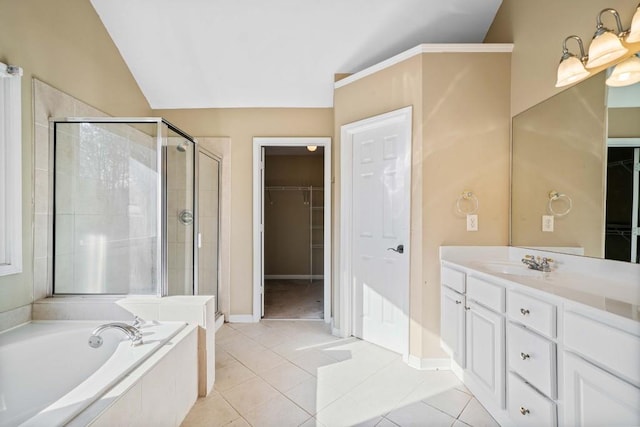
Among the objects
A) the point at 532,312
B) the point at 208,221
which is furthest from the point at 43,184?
the point at 532,312

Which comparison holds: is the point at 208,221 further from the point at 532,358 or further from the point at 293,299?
the point at 532,358

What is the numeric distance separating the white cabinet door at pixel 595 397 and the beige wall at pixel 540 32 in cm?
167

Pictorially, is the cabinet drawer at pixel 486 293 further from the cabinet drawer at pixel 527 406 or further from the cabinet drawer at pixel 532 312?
the cabinet drawer at pixel 527 406

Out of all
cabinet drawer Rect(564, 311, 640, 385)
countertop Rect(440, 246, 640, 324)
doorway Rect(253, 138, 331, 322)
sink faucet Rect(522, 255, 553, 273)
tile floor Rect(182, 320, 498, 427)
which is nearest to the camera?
cabinet drawer Rect(564, 311, 640, 385)

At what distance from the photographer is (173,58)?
8.95ft

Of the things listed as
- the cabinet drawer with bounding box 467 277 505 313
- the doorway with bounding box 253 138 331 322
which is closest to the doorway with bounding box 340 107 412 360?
the cabinet drawer with bounding box 467 277 505 313

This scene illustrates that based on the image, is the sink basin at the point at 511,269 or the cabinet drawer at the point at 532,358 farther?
the sink basin at the point at 511,269

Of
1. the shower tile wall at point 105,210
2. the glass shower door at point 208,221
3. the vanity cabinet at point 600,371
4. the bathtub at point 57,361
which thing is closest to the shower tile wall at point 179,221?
the shower tile wall at point 105,210

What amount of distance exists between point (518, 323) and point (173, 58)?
3437 millimetres

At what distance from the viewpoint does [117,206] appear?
2213 mm

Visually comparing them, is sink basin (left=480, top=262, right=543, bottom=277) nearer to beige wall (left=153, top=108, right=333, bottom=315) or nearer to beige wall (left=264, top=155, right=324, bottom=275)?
beige wall (left=153, top=108, right=333, bottom=315)

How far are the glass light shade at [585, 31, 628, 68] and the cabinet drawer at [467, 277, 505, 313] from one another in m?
1.31

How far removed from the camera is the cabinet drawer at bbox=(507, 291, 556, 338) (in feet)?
4.17

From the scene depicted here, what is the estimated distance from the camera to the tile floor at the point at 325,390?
169 centimetres
